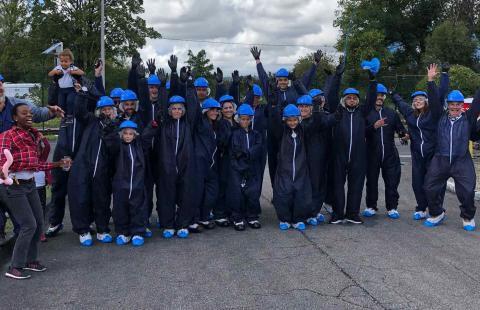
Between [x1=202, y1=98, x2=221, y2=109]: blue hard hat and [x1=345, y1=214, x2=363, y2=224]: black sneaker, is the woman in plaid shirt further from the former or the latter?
[x1=345, y1=214, x2=363, y2=224]: black sneaker

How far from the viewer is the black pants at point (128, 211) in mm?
6000

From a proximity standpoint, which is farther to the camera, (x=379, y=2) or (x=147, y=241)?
(x=379, y=2)

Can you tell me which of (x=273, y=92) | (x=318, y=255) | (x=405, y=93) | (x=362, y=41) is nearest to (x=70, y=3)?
(x=362, y=41)

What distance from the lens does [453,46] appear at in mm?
31031

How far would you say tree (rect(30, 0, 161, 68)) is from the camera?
117 feet

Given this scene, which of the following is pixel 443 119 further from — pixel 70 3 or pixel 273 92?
pixel 70 3

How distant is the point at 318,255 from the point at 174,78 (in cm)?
285

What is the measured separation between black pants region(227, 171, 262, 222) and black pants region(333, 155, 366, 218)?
1159mm

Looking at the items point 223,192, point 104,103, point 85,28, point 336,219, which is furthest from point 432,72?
point 85,28

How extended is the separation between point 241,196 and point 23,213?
2.89m

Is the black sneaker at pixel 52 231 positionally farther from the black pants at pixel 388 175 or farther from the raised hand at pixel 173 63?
the black pants at pixel 388 175

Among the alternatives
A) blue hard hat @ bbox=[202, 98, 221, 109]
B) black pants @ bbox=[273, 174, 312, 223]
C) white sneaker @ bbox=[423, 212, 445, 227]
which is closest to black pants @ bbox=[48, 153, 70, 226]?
blue hard hat @ bbox=[202, 98, 221, 109]

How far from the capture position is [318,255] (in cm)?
554

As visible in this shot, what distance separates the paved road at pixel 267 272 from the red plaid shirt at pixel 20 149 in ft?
3.61
